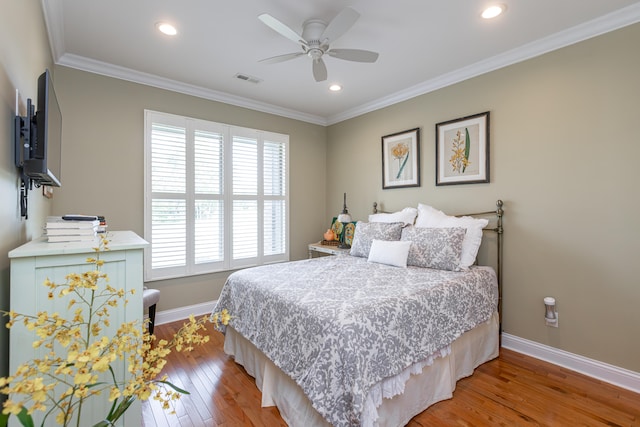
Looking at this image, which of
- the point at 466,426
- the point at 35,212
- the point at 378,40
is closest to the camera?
the point at 466,426

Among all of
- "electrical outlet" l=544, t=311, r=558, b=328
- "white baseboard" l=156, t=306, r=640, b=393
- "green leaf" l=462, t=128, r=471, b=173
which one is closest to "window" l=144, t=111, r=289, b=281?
"green leaf" l=462, t=128, r=471, b=173

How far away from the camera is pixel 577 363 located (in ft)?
8.13

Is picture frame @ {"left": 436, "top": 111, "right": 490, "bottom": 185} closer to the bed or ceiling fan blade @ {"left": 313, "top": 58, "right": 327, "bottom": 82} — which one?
the bed

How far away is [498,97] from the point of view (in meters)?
2.96

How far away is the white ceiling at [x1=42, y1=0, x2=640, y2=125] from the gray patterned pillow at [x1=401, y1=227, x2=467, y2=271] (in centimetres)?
168

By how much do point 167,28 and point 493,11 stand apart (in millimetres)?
2527

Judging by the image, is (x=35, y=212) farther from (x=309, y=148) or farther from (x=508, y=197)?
(x=508, y=197)

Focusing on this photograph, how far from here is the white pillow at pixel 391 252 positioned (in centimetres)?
282

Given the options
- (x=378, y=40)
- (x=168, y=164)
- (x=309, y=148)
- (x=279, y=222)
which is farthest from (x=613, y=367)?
(x=168, y=164)

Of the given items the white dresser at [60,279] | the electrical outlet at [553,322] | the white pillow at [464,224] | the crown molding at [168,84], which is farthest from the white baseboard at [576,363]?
the crown molding at [168,84]

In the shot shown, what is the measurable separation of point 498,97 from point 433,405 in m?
2.78

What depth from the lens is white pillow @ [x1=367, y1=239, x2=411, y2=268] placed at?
9.27 feet

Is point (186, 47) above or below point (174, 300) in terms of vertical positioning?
above

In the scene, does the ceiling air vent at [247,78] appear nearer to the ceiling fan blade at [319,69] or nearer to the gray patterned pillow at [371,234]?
the ceiling fan blade at [319,69]
